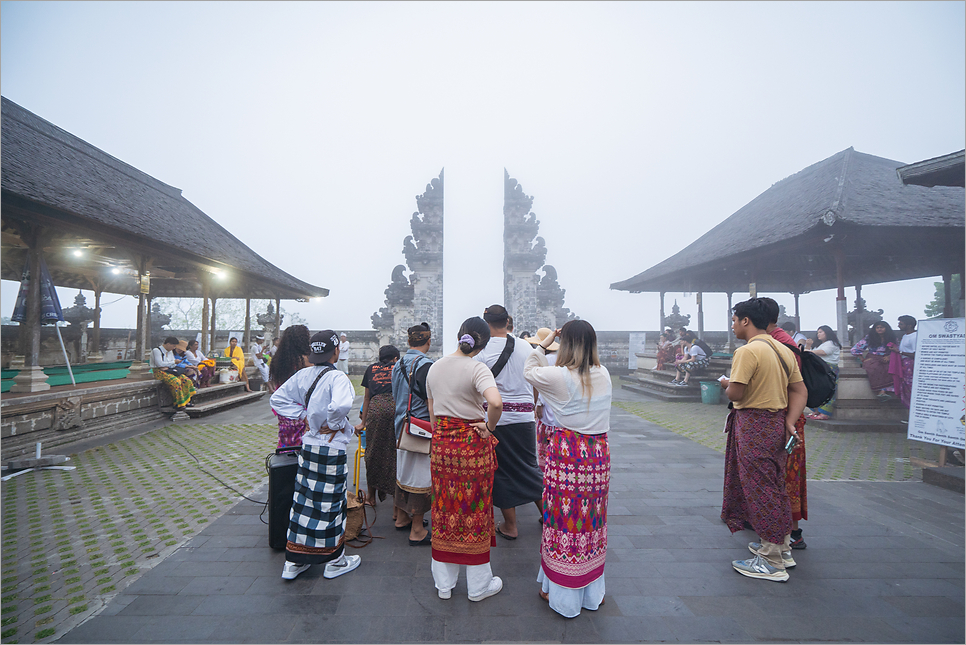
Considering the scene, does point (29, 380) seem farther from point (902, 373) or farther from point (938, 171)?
point (902, 373)

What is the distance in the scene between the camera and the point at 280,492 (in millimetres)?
3039

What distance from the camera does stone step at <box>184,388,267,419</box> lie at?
27.6 ft

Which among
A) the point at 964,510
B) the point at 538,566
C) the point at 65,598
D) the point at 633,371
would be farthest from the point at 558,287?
the point at 65,598

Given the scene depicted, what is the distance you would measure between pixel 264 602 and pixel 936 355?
7341 mm

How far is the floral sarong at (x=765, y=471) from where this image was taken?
2760 millimetres

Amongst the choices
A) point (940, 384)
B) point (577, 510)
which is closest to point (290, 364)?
point (577, 510)

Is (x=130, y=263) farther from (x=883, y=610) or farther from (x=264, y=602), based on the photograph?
(x=883, y=610)

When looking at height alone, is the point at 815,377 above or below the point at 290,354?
below

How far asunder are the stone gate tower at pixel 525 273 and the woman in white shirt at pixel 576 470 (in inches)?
598

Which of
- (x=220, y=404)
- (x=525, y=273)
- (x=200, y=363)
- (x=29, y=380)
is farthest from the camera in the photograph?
(x=525, y=273)

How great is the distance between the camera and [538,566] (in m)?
2.91

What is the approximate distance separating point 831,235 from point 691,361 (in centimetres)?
438

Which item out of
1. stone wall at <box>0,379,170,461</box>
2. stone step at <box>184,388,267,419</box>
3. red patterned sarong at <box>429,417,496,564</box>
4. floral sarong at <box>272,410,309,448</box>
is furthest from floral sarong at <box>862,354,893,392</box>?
stone wall at <box>0,379,170,461</box>

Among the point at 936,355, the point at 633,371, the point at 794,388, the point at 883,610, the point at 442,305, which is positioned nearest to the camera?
the point at 883,610
